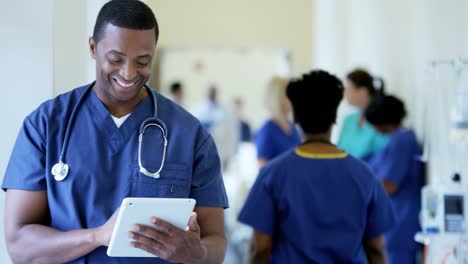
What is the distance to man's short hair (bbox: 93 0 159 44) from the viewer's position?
1.55 meters

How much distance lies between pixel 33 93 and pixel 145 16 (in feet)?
2.19

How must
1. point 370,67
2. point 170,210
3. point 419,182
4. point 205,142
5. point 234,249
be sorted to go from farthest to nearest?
point 370,67
point 234,249
point 419,182
point 205,142
point 170,210

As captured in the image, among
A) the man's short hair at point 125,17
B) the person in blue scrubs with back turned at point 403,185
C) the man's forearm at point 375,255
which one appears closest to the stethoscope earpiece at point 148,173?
the man's short hair at point 125,17

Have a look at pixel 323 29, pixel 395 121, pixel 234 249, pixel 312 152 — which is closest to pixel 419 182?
pixel 395 121

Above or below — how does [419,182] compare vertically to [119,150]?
below

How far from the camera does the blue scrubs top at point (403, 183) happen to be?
388cm

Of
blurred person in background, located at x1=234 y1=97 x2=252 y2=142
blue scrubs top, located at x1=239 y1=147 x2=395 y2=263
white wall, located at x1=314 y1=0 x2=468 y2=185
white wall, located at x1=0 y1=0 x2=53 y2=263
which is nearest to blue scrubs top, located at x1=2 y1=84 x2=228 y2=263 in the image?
white wall, located at x1=0 y1=0 x2=53 y2=263

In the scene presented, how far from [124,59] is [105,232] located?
378 millimetres

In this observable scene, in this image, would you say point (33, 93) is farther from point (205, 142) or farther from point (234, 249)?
point (234, 249)

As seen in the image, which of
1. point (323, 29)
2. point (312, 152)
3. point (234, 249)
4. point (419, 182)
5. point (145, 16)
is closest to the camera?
point (145, 16)

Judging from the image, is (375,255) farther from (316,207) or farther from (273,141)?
(273,141)

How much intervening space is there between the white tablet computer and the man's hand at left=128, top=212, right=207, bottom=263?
1 centimetres

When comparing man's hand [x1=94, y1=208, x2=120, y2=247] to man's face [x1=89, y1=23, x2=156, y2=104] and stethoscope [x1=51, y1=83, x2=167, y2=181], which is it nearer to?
stethoscope [x1=51, y1=83, x2=167, y2=181]

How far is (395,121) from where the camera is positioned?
4.15m
